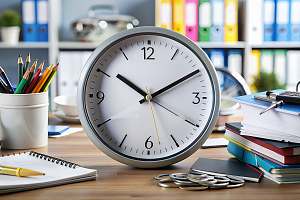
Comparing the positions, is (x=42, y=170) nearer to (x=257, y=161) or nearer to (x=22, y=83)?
(x=22, y=83)

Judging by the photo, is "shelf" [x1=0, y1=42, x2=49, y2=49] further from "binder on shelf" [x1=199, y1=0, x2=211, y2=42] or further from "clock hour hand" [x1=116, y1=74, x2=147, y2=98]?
"clock hour hand" [x1=116, y1=74, x2=147, y2=98]

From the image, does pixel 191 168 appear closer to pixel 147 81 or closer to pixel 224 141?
pixel 147 81

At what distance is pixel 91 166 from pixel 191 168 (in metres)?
0.23

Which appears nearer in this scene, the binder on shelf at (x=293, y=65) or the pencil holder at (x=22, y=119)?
the pencil holder at (x=22, y=119)

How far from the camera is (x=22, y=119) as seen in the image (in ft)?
5.23

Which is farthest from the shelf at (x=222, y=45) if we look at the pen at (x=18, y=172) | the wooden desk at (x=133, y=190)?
the pen at (x=18, y=172)

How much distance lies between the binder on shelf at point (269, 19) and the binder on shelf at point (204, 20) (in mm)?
371

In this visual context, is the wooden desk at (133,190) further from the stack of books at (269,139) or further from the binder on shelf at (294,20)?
the binder on shelf at (294,20)

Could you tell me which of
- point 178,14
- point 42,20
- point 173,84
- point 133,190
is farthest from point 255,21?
point 133,190

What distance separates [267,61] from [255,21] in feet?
0.93

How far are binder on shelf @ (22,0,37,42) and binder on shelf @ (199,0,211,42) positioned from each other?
1.10m

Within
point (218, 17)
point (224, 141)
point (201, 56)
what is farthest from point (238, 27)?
point (201, 56)

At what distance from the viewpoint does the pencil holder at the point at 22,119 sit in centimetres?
159

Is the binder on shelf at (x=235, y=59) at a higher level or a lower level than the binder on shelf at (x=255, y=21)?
lower
